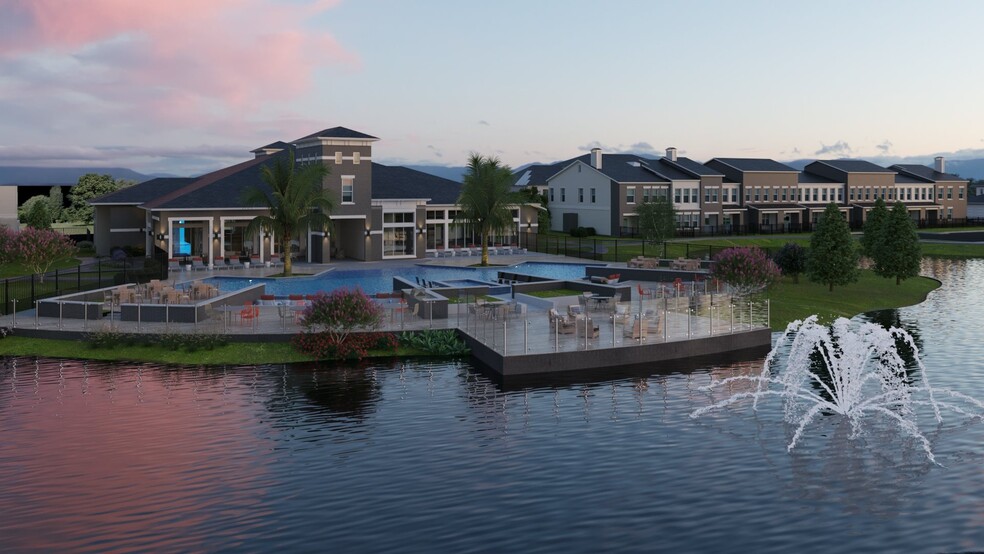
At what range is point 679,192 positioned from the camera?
337ft

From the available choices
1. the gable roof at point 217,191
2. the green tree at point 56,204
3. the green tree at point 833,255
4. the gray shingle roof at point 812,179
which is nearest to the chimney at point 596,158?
the gray shingle roof at point 812,179

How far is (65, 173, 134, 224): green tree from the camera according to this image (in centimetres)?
10494

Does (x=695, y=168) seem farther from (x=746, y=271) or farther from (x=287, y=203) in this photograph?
(x=746, y=271)

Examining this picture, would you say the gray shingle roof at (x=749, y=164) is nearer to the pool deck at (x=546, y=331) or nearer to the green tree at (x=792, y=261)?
the green tree at (x=792, y=261)

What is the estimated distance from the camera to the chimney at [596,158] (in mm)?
102500

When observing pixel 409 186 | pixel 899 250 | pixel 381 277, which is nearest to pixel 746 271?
pixel 899 250

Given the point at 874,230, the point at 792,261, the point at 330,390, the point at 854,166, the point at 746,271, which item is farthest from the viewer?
the point at 854,166

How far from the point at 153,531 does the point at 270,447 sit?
5.61 metres

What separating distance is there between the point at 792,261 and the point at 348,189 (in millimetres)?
30368

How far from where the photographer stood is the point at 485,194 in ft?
226

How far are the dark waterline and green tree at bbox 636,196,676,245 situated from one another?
4340 cm

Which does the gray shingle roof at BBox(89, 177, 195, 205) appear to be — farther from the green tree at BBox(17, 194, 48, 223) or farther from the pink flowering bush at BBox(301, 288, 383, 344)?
the pink flowering bush at BBox(301, 288, 383, 344)

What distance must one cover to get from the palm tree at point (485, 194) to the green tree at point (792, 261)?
65.1 ft

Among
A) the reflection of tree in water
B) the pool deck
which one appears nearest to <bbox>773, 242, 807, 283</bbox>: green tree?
the pool deck
